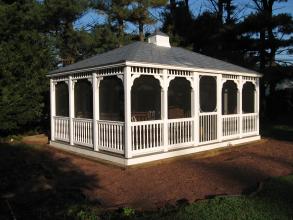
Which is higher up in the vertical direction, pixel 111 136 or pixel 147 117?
pixel 147 117

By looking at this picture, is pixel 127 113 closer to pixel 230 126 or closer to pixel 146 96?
pixel 230 126

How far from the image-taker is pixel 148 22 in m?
28.7

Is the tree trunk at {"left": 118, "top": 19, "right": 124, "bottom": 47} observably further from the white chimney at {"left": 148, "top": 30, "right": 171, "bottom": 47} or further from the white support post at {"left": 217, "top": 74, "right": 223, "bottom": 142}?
the white support post at {"left": 217, "top": 74, "right": 223, "bottom": 142}

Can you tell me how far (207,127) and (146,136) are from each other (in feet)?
9.95

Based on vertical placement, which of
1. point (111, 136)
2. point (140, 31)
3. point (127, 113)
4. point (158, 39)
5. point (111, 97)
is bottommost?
point (111, 136)

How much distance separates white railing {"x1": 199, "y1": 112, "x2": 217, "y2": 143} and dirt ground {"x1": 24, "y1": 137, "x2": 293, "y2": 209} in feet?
1.93

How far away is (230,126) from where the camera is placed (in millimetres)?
14188

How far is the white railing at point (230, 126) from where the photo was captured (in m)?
13.8

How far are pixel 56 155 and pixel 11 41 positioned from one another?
6.87 m

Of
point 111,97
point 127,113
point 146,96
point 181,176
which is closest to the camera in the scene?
point 181,176

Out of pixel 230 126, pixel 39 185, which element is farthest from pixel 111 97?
pixel 39 185

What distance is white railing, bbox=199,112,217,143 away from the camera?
12.8 m

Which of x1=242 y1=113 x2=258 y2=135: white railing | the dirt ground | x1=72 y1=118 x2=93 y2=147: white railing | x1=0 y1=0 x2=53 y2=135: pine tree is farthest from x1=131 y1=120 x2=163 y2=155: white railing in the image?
x1=0 y1=0 x2=53 y2=135: pine tree

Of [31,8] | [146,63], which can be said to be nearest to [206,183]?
[146,63]
